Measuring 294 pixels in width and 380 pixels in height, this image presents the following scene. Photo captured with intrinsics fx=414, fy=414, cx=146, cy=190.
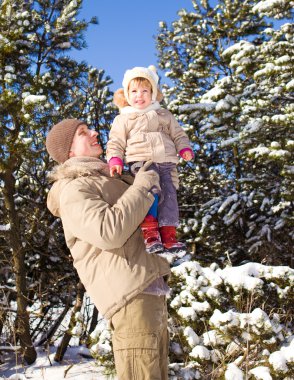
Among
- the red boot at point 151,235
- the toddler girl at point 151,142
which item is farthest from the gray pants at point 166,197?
the red boot at point 151,235

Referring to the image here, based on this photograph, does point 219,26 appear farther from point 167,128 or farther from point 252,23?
point 167,128

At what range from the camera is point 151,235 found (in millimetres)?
2191

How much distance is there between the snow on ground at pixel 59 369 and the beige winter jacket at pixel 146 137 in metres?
3.79

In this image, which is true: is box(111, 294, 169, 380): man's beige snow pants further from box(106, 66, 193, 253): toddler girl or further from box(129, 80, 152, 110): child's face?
box(129, 80, 152, 110): child's face

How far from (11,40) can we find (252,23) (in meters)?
9.05

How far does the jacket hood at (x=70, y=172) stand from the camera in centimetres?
223

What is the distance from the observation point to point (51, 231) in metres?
8.75

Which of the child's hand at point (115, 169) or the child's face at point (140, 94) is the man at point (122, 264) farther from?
the child's face at point (140, 94)

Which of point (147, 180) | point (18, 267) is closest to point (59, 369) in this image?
point (18, 267)

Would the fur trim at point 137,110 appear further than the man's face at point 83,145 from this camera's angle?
Yes

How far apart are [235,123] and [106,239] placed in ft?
28.0

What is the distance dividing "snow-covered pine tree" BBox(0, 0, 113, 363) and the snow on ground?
15.3 inches

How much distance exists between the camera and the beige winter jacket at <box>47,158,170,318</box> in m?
1.93

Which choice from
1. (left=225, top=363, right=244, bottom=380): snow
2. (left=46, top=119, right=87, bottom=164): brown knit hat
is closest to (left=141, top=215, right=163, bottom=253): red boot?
(left=46, top=119, right=87, bottom=164): brown knit hat
